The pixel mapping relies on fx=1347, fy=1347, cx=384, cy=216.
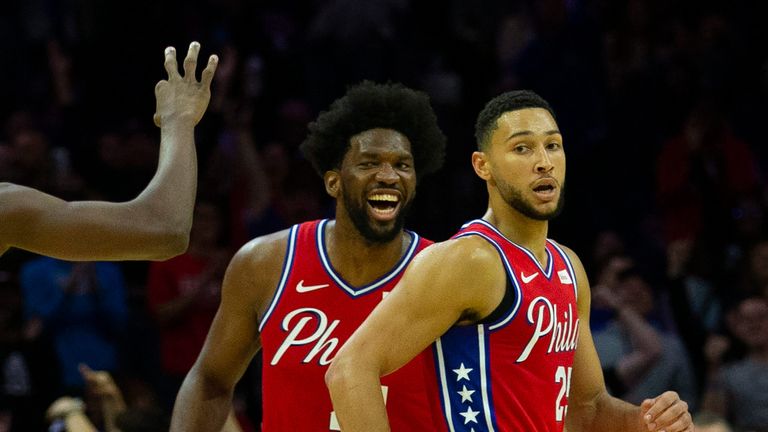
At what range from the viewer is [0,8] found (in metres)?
11.9

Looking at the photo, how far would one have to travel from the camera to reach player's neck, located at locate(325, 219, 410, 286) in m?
5.13

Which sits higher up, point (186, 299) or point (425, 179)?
point (425, 179)

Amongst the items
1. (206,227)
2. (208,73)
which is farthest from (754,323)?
(208,73)

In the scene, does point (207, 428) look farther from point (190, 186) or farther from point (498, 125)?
point (190, 186)

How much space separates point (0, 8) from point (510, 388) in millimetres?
8861

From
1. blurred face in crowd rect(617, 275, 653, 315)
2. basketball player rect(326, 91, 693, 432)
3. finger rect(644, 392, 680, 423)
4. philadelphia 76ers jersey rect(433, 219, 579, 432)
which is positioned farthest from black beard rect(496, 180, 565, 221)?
blurred face in crowd rect(617, 275, 653, 315)

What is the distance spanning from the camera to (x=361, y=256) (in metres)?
5.14

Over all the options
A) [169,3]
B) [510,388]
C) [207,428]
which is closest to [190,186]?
[510,388]

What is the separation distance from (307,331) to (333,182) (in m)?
0.65

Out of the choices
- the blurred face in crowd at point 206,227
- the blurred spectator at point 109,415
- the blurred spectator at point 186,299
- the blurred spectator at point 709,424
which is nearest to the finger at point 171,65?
the blurred spectator at point 109,415

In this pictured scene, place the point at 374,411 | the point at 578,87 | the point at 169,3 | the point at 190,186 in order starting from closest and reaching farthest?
the point at 190,186 → the point at 374,411 → the point at 578,87 → the point at 169,3

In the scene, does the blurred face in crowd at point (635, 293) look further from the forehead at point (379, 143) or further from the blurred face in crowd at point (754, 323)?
the forehead at point (379, 143)

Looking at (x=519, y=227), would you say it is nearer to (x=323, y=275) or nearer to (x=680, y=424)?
(x=680, y=424)

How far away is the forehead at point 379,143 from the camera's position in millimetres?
5180
